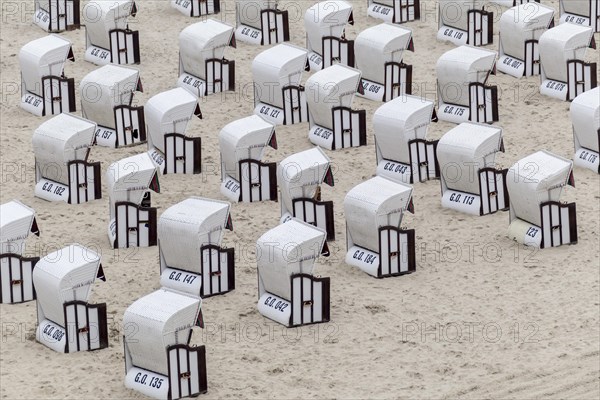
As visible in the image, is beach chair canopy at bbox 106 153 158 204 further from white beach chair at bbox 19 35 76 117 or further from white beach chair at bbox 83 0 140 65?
white beach chair at bbox 83 0 140 65

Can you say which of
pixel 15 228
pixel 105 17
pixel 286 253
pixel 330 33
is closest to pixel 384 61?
pixel 330 33

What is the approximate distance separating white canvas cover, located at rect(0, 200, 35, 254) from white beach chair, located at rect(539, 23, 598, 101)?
11.2m

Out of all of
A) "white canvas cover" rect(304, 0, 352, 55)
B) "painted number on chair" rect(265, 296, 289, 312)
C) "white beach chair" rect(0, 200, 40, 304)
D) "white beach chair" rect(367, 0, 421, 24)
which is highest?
"white canvas cover" rect(304, 0, 352, 55)

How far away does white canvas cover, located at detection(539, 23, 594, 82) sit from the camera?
95.5 feet

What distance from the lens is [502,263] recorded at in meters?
23.6

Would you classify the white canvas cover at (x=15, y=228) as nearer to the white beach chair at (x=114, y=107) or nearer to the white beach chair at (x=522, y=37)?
the white beach chair at (x=114, y=107)

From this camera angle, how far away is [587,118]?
86.4 feet

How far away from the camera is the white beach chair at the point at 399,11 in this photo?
111ft

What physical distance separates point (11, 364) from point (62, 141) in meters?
5.56

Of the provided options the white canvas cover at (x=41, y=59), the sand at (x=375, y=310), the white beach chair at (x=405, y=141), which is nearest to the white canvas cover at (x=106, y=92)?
the sand at (x=375, y=310)

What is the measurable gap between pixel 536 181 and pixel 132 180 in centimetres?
615

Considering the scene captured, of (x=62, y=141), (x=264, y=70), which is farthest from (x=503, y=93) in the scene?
(x=62, y=141)

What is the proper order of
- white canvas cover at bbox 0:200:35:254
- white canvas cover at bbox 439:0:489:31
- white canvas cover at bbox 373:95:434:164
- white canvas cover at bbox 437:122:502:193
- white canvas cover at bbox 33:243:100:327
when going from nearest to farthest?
white canvas cover at bbox 33:243:100:327 < white canvas cover at bbox 0:200:35:254 < white canvas cover at bbox 437:122:502:193 < white canvas cover at bbox 373:95:434:164 < white canvas cover at bbox 439:0:489:31

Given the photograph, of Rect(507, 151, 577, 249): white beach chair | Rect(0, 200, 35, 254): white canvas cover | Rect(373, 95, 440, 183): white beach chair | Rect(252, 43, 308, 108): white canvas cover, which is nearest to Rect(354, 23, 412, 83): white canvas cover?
Rect(252, 43, 308, 108): white canvas cover
